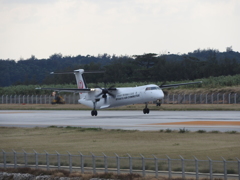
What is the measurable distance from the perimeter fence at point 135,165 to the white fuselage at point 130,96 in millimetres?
33968

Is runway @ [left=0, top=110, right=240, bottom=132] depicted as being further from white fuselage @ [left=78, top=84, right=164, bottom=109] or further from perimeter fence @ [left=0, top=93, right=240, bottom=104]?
perimeter fence @ [left=0, top=93, right=240, bottom=104]

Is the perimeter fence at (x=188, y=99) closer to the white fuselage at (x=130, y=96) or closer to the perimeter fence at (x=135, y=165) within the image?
the white fuselage at (x=130, y=96)

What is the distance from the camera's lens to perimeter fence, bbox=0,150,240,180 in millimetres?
16844

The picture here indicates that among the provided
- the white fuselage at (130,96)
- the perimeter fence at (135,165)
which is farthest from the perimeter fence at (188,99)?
the perimeter fence at (135,165)

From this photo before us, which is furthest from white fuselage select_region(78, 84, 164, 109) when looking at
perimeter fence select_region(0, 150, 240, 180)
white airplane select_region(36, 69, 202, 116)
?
perimeter fence select_region(0, 150, 240, 180)

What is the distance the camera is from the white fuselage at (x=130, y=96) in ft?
180

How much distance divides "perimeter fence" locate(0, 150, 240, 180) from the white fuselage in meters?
34.0

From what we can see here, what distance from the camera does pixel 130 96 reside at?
55656 millimetres

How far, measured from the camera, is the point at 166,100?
84375mm

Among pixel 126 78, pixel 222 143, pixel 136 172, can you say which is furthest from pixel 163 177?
pixel 126 78

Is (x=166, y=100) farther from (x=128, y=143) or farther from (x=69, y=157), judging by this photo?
(x=69, y=157)

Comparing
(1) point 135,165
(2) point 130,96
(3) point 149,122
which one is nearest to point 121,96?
(2) point 130,96

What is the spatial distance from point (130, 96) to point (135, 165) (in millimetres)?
37475

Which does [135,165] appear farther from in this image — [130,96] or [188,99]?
[188,99]
